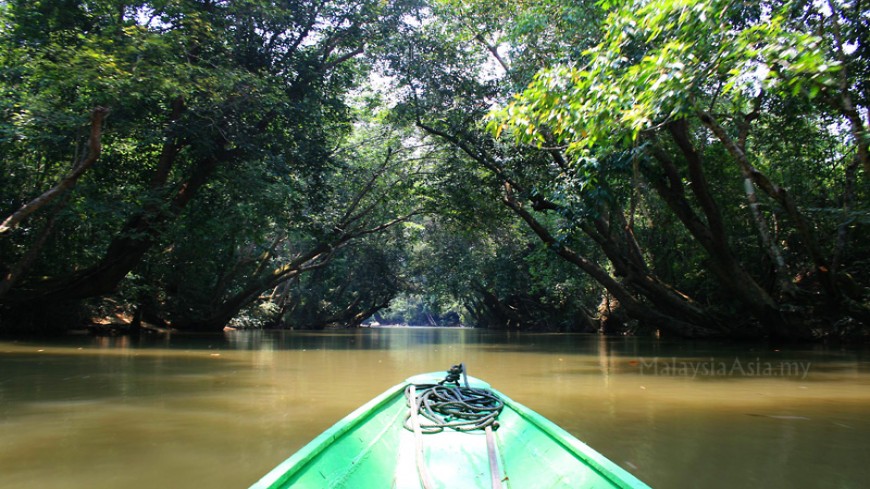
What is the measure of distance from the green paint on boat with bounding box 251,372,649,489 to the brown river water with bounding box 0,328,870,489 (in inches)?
27.9

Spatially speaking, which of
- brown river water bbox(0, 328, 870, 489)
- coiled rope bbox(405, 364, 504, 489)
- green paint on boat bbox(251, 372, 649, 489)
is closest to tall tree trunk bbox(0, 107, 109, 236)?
brown river water bbox(0, 328, 870, 489)

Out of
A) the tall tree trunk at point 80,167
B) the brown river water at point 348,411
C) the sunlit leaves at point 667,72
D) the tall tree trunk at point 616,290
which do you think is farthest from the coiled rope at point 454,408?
the tall tree trunk at point 616,290

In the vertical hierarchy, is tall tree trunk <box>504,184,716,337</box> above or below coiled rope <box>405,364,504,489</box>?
above

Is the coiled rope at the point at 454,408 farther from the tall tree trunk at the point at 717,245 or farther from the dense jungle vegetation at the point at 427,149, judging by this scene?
the tall tree trunk at the point at 717,245

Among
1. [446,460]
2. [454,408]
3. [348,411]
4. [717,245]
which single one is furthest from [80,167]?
[717,245]

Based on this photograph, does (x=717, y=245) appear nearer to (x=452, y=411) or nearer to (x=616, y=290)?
(x=616, y=290)

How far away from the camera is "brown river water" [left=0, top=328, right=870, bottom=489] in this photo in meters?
3.17

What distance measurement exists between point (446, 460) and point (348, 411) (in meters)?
2.39

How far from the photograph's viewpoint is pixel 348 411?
16.1 feet

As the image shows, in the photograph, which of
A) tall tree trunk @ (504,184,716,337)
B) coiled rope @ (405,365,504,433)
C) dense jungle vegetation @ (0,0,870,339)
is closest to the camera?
coiled rope @ (405,365,504,433)

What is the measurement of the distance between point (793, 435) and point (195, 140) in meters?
12.0

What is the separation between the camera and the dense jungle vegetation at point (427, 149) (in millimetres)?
9023

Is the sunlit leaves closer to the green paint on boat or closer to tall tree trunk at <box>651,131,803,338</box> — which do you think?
the green paint on boat

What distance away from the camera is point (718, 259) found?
498 inches
